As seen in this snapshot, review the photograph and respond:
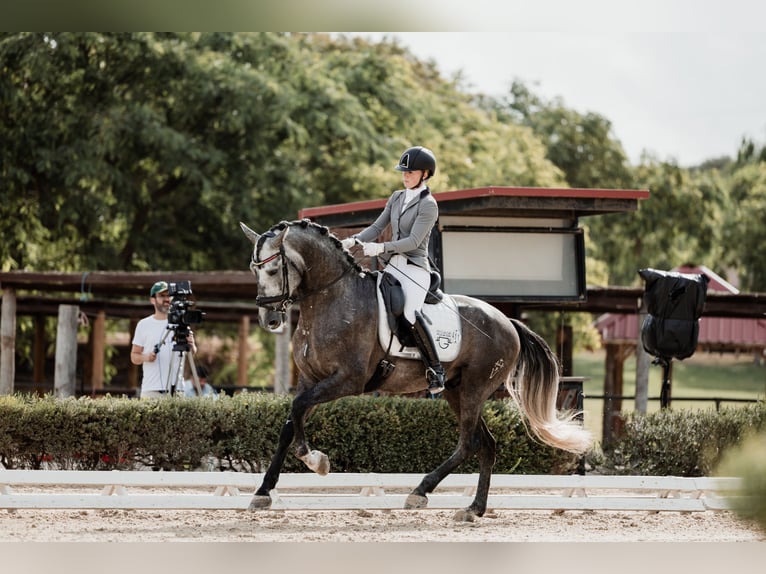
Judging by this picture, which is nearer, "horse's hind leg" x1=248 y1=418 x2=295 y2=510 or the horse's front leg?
the horse's front leg

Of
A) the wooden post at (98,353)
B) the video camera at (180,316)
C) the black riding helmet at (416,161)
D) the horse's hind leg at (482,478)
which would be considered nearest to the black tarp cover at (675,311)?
the horse's hind leg at (482,478)

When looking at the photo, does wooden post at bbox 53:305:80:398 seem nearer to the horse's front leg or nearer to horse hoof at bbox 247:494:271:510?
horse hoof at bbox 247:494:271:510

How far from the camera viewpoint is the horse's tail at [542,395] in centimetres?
994

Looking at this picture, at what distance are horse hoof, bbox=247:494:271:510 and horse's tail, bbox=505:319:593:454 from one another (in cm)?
240

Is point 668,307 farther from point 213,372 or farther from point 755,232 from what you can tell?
point 755,232

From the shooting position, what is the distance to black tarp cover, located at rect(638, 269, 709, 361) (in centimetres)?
1264

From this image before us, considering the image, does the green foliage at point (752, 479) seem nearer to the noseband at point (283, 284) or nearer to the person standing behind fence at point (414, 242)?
the person standing behind fence at point (414, 242)

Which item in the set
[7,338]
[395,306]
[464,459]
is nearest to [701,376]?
[7,338]

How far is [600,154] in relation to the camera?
41344mm

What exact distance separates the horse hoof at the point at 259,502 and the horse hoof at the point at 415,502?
115cm

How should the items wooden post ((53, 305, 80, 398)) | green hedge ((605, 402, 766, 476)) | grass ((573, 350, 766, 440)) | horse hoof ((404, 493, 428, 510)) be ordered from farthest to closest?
grass ((573, 350, 766, 440)) < wooden post ((53, 305, 80, 398)) < green hedge ((605, 402, 766, 476)) < horse hoof ((404, 493, 428, 510))

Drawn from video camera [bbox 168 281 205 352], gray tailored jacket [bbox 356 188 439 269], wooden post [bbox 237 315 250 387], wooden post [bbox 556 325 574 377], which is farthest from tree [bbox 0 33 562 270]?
gray tailored jacket [bbox 356 188 439 269]

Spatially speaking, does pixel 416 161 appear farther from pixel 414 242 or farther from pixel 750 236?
pixel 750 236
